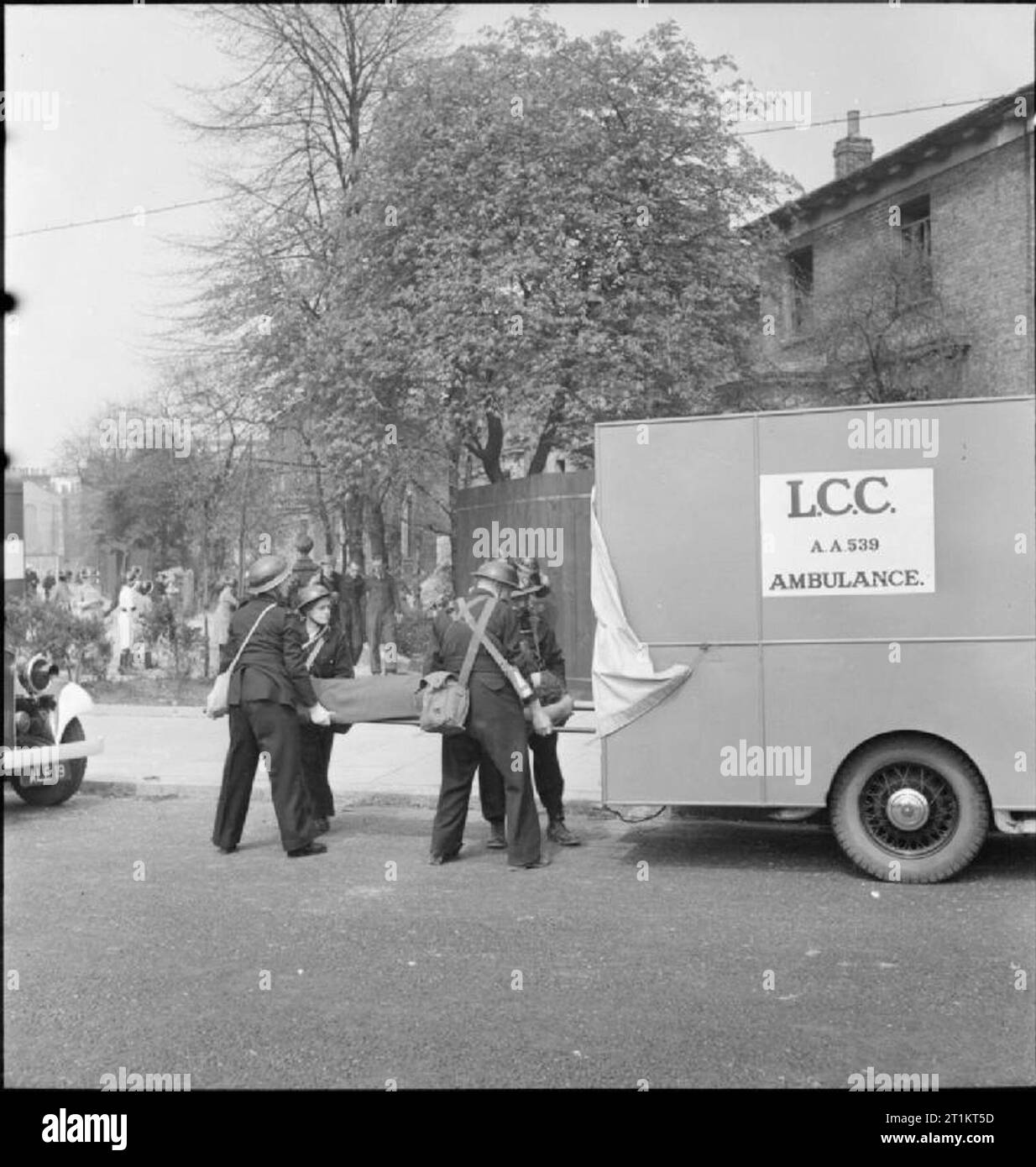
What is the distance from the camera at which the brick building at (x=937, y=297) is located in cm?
2016

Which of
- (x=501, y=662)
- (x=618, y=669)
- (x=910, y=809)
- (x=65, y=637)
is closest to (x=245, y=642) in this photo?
(x=501, y=662)

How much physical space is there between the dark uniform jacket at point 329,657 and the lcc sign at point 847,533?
127 inches

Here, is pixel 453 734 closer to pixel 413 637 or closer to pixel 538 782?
pixel 538 782

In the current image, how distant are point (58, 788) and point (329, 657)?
2.73m

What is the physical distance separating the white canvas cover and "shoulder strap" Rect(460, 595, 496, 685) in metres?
0.68

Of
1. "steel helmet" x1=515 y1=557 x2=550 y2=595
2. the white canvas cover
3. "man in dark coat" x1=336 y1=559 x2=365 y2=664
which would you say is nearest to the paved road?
the white canvas cover

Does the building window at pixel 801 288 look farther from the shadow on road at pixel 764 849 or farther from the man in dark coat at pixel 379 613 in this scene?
the shadow on road at pixel 764 849

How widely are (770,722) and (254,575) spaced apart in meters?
3.47

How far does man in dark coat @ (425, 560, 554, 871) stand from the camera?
306 inches

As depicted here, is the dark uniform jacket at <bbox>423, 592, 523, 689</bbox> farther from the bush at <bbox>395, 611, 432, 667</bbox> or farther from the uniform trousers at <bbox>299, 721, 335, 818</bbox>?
the bush at <bbox>395, 611, 432, 667</bbox>

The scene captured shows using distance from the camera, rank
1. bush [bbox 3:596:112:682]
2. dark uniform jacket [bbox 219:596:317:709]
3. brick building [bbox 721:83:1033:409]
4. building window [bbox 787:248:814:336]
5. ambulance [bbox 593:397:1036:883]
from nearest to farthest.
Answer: ambulance [bbox 593:397:1036:883] < dark uniform jacket [bbox 219:596:317:709] < bush [bbox 3:596:112:682] < brick building [bbox 721:83:1033:409] < building window [bbox 787:248:814:336]

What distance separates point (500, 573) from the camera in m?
8.00
